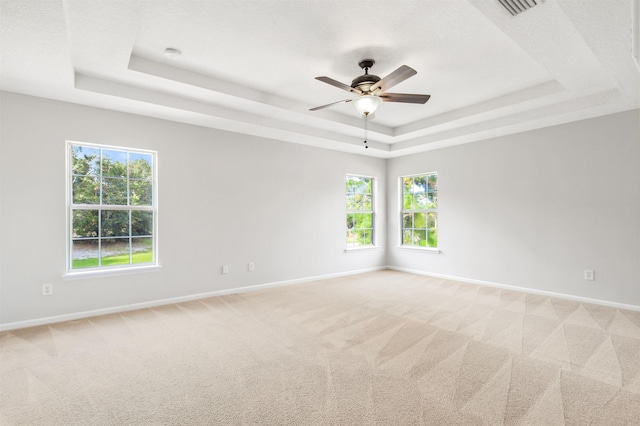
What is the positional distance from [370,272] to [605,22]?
5115 mm

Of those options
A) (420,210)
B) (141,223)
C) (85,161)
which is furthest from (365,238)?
(85,161)

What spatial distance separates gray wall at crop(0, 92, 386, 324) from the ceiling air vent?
3.79 m

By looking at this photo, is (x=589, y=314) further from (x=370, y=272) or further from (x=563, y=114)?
(x=370, y=272)

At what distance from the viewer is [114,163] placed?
4.04 meters

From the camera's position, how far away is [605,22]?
2242mm

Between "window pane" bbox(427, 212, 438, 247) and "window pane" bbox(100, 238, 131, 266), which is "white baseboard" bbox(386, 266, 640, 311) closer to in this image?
"window pane" bbox(427, 212, 438, 247)

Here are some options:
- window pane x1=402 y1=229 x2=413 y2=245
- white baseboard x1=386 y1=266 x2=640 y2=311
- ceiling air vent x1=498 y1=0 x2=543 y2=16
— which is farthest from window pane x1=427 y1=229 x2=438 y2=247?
ceiling air vent x1=498 y1=0 x2=543 y2=16

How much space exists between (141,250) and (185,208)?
0.78 metres

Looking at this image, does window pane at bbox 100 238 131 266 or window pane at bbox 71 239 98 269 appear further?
window pane at bbox 100 238 131 266

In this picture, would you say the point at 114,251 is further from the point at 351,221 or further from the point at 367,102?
the point at 351,221

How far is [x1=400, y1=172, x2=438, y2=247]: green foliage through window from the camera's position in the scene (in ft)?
20.4

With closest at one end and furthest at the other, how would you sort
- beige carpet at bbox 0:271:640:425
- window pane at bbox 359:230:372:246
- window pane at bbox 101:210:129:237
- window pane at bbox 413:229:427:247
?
1. beige carpet at bbox 0:271:640:425
2. window pane at bbox 101:210:129:237
3. window pane at bbox 413:229:427:247
4. window pane at bbox 359:230:372:246

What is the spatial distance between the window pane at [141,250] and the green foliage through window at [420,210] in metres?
4.81

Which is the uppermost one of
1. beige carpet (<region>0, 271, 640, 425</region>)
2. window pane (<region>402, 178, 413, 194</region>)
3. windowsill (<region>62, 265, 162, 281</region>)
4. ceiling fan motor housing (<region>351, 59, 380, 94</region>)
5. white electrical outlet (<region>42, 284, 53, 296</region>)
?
ceiling fan motor housing (<region>351, 59, 380, 94</region>)
